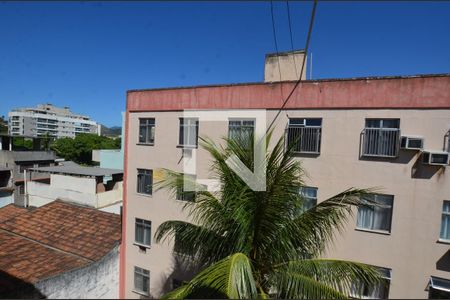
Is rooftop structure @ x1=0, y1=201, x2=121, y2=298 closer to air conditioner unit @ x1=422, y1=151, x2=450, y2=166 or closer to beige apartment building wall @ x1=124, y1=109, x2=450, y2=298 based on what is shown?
beige apartment building wall @ x1=124, y1=109, x2=450, y2=298

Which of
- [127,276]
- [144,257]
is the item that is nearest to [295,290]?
[144,257]

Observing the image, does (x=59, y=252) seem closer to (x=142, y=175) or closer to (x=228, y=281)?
(x=142, y=175)

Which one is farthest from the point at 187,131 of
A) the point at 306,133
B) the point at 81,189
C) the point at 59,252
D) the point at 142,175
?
the point at 81,189

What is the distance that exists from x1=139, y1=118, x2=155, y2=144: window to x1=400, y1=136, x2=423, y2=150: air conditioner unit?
28.3ft

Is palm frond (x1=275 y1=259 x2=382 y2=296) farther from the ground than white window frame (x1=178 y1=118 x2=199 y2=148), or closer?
closer

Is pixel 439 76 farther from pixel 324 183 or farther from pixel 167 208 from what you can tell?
pixel 167 208

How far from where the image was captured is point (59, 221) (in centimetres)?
1276

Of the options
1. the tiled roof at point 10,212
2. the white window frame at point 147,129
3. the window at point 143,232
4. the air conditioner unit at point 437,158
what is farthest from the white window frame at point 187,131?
the tiled roof at point 10,212

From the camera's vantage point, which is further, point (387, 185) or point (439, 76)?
point (387, 185)

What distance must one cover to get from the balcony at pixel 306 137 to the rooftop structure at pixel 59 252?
832 centimetres

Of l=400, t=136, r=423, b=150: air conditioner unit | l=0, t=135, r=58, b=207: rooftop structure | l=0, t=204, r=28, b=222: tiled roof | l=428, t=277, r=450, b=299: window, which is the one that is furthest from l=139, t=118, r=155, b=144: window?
l=0, t=135, r=58, b=207: rooftop structure

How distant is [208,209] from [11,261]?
8.61m

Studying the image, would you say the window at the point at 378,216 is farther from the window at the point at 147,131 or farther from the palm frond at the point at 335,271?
the window at the point at 147,131

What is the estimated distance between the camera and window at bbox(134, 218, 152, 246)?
36.3 ft
